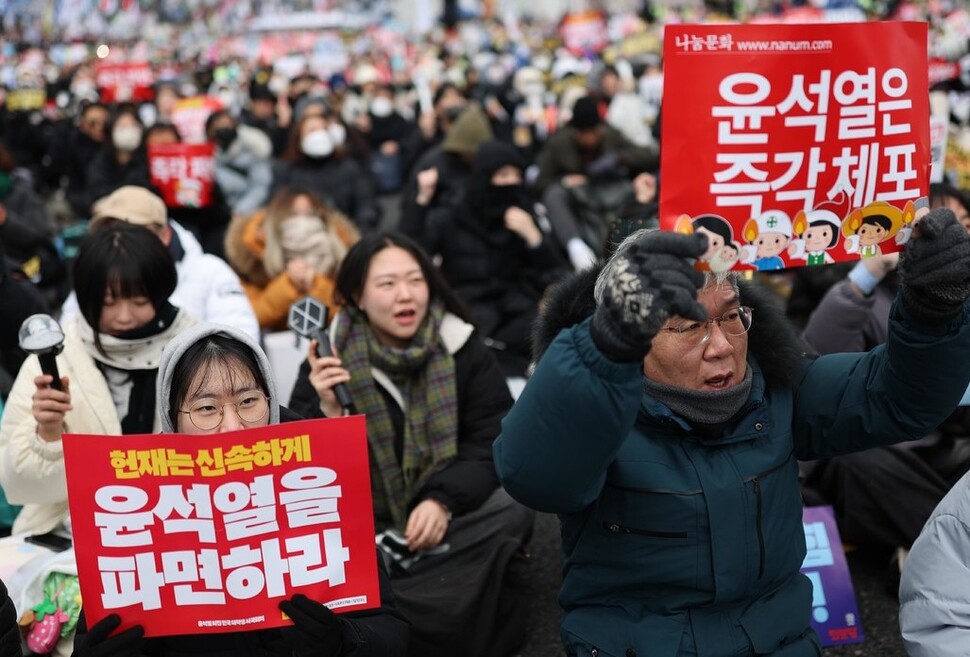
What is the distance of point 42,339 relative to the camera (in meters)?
2.86

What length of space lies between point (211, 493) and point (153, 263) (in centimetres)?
148

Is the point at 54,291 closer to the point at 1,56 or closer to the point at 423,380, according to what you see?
the point at 423,380

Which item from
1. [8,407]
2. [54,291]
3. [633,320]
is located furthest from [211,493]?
[54,291]

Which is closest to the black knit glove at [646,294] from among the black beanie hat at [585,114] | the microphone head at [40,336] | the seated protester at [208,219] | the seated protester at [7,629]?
the seated protester at [7,629]

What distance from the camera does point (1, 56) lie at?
21.7 metres

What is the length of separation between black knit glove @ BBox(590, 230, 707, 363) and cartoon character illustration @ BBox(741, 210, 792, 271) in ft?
1.80

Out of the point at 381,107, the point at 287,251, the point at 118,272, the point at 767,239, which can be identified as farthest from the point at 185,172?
the point at 381,107

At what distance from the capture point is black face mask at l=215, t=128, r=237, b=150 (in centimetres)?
895

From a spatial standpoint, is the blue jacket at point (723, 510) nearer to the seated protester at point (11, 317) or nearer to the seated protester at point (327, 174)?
the seated protester at point (11, 317)

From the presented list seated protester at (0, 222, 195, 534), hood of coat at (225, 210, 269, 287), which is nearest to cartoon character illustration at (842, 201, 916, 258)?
seated protester at (0, 222, 195, 534)

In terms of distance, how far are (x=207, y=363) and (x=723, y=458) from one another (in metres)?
1.18

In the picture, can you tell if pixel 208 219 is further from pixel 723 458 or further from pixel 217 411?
pixel 723 458

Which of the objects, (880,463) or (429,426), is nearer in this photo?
(429,426)

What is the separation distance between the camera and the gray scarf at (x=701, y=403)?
229cm
